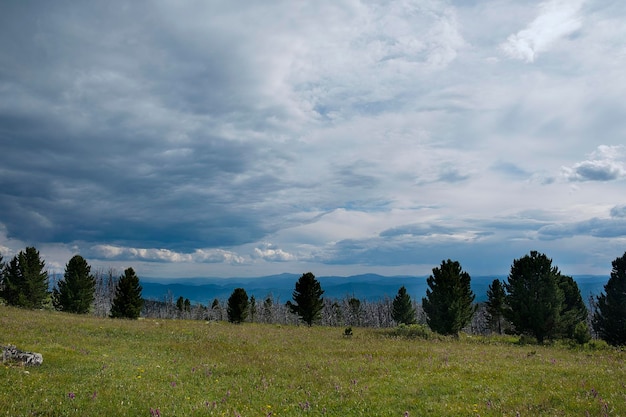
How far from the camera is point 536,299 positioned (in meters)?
39.1

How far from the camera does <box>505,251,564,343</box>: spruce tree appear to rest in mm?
38344

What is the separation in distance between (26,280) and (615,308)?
78.7m

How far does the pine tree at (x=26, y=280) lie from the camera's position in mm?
57469

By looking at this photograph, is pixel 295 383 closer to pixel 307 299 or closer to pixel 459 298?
pixel 459 298

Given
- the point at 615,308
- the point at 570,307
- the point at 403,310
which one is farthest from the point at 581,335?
the point at 403,310

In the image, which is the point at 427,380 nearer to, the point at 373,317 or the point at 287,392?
the point at 287,392

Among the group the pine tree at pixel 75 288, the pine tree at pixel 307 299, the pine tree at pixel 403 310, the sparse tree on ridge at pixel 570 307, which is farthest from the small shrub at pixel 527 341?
the pine tree at pixel 75 288

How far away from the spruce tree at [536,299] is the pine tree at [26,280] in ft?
222

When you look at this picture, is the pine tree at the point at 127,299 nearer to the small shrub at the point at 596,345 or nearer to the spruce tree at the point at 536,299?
the spruce tree at the point at 536,299

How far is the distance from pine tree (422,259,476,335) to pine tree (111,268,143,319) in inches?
1671

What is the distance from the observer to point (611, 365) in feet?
66.1

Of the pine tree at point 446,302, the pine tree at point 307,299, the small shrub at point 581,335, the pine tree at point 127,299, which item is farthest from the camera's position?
the pine tree at point 307,299

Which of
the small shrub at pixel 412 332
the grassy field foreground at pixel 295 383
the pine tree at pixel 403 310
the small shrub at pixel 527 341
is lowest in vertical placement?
the pine tree at pixel 403 310

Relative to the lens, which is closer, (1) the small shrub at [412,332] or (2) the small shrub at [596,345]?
(2) the small shrub at [596,345]
